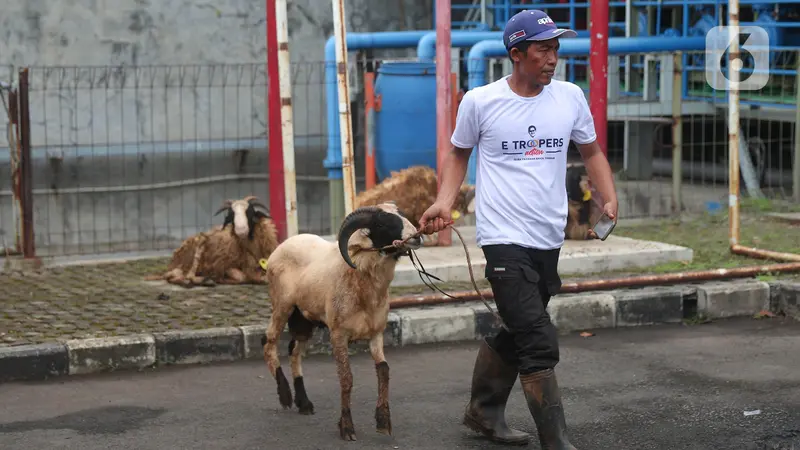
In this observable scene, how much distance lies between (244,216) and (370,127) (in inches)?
137

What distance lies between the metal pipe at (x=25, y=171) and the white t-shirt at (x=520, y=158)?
6204 mm

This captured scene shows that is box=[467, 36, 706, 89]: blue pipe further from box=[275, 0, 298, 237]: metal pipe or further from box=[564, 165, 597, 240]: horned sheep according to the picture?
box=[275, 0, 298, 237]: metal pipe

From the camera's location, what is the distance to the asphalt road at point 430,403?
5.92 m

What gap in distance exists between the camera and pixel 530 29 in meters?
5.45

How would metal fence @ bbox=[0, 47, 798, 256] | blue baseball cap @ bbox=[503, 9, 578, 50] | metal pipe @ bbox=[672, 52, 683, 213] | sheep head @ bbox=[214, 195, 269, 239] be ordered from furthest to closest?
1. metal fence @ bbox=[0, 47, 798, 256]
2. metal pipe @ bbox=[672, 52, 683, 213]
3. sheep head @ bbox=[214, 195, 269, 239]
4. blue baseball cap @ bbox=[503, 9, 578, 50]

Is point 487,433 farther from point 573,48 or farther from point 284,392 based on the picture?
point 573,48

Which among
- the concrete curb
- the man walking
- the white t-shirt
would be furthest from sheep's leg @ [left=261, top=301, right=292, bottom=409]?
the white t-shirt

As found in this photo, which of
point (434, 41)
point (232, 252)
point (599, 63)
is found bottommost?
point (232, 252)

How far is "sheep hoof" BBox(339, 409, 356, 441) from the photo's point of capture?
5922 mm

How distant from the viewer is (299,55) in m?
15.7

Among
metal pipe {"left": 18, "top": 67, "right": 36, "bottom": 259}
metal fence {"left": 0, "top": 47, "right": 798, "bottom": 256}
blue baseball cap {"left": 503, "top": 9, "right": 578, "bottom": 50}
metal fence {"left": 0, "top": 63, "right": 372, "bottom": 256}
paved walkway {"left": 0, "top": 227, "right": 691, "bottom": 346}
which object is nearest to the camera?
blue baseball cap {"left": 503, "top": 9, "right": 578, "bottom": 50}

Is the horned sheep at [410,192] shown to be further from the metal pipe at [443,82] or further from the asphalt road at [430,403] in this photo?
the asphalt road at [430,403]

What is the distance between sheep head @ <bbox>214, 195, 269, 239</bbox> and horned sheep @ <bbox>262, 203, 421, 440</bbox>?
3327 mm

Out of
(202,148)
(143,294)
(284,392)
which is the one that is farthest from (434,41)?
(284,392)
